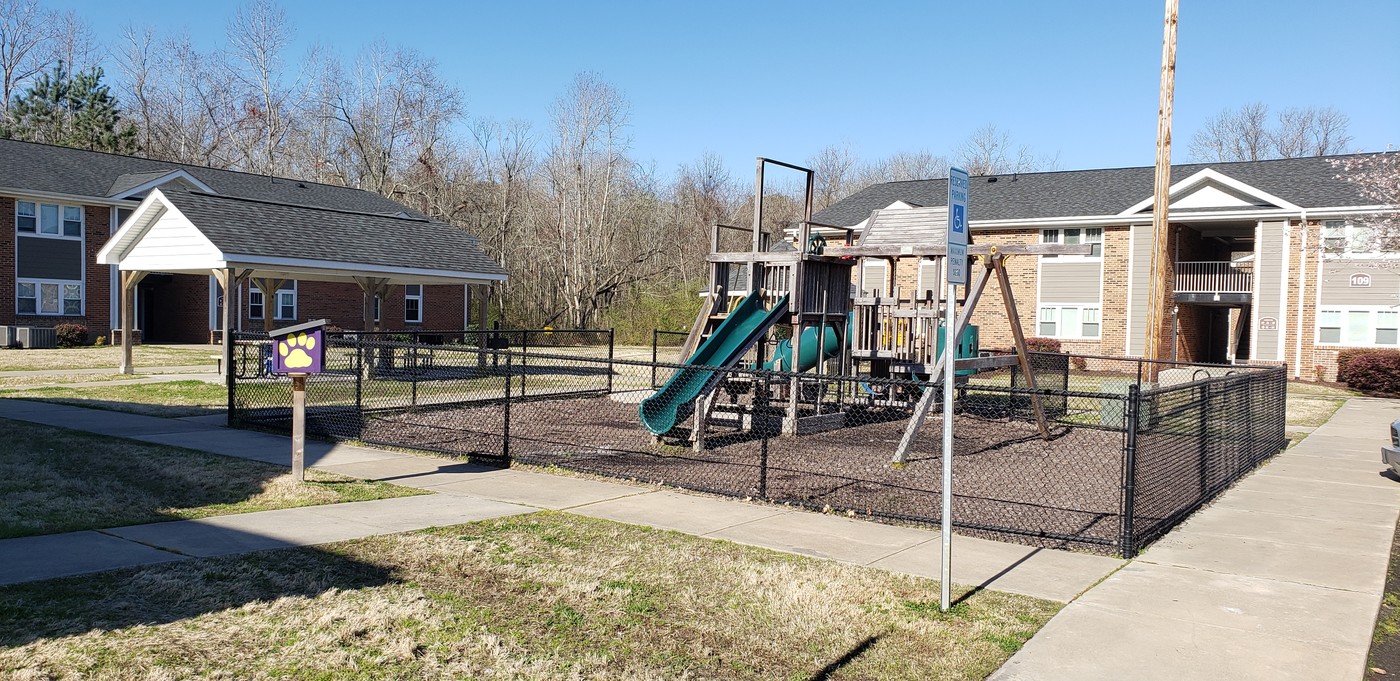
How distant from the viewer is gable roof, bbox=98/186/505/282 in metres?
20.5

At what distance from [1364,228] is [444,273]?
1022 inches

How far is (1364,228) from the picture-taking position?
28625 mm

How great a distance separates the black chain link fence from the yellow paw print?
1.78 m

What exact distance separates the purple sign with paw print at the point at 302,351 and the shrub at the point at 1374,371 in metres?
28.5

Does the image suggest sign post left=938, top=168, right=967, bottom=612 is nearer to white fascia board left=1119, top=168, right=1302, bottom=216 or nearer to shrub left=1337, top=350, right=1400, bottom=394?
shrub left=1337, top=350, right=1400, bottom=394

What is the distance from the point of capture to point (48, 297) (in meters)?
34.4

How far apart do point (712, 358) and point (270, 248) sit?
11907mm

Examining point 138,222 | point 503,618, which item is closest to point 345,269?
point 138,222

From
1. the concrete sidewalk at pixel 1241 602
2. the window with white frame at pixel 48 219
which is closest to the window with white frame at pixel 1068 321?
the concrete sidewalk at pixel 1241 602

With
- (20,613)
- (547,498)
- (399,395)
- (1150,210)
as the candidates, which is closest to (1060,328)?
(1150,210)

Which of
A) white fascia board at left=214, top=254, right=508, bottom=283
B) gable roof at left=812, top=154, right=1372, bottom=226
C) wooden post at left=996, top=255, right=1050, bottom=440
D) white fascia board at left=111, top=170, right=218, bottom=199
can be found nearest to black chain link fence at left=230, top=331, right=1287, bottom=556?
wooden post at left=996, top=255, right=1050, bottom=440

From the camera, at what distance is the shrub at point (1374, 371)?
27.2 m

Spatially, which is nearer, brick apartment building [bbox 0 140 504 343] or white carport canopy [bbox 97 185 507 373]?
white carport canopy [bbox 97 185 507 373]

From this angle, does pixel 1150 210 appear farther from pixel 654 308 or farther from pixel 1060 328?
pixel 654 308
